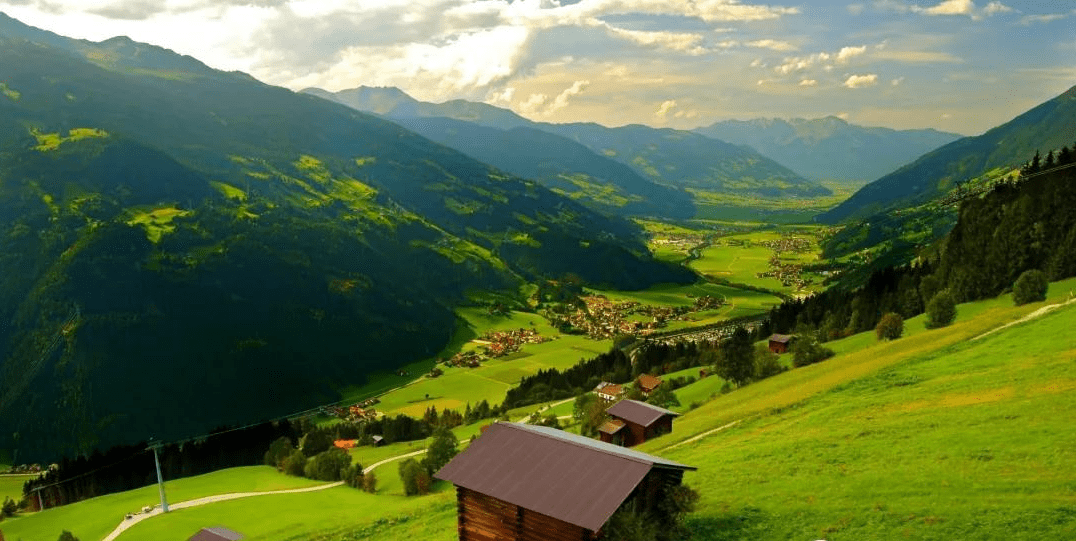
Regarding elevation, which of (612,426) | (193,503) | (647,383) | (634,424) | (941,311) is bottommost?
(193,503)

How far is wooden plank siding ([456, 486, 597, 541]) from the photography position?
31.4m

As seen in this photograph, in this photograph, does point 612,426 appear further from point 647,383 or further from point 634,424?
point 647,383

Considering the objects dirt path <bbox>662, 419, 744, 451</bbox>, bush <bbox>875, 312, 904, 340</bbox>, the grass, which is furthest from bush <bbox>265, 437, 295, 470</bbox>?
bush <bbox>875, 312, 904, 340</bbox>

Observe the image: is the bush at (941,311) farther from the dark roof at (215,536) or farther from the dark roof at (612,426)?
the dark roof at (215,536)

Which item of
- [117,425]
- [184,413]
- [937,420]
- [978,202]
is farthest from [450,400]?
[937,420]

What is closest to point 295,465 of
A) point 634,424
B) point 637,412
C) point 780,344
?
point 637,412

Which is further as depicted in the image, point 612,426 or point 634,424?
point 612,426

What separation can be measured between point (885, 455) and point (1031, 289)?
5786 cm

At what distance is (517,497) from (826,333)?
3955 inches

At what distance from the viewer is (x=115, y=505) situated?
3615 inches

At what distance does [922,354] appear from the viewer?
6228 cm

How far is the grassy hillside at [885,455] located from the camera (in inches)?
1200

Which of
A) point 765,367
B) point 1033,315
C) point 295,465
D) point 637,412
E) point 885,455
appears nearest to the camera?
point 885,455

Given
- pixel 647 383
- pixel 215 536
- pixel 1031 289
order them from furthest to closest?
pixel 647 383 < pixel 1031 289 < pixel 215 536
